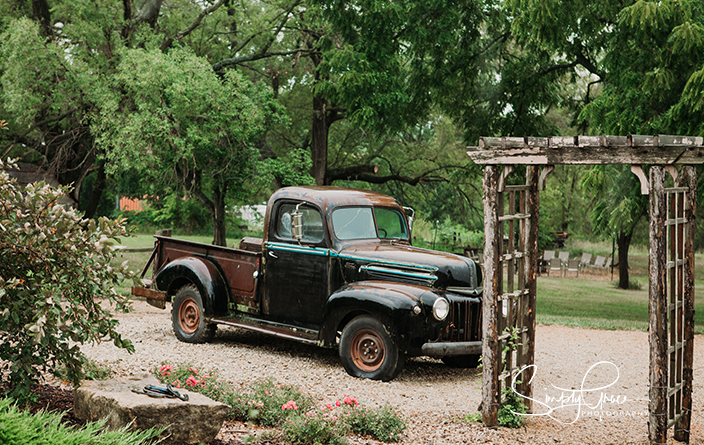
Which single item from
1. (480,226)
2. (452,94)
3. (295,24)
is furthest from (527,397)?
(480,226)

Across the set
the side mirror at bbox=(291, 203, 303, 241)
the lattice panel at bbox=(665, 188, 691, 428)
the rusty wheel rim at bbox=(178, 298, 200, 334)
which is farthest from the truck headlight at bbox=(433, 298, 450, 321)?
the rusty wheel rim at bbox=(178, 298, 200, 334)

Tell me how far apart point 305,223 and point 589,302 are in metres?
13.6

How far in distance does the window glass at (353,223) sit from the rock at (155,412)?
12.2 feet

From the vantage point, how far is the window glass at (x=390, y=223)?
867 centimetres

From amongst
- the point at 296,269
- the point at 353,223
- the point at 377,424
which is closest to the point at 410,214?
the point at 353,223

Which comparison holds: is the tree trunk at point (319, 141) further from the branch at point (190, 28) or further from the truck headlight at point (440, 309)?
the truck headlight at point (440, 309)

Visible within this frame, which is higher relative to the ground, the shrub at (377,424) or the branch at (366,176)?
the branch at (366,176)

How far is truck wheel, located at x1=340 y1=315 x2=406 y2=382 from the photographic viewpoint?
7238 millimetres

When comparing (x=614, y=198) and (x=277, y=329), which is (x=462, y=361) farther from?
(x=614, y=198)

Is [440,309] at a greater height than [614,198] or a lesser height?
lesser

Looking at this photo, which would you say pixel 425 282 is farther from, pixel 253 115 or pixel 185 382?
pixel 253 115

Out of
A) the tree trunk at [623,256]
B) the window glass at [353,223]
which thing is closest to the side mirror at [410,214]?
the window glass at [353,223]

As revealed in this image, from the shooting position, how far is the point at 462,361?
27.3 feet

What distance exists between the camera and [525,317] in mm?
6105
